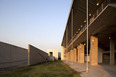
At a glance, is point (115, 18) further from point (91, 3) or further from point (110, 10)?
point (91, 3)

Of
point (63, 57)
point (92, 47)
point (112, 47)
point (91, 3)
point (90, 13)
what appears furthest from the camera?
point (63, 57)

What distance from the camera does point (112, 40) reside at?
2447 cm

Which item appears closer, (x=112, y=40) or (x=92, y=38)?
(x=92, y=38)

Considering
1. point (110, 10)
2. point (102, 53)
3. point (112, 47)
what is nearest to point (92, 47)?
point (112, 47)

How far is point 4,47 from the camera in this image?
72.3 ft

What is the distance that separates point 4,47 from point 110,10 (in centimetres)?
2255

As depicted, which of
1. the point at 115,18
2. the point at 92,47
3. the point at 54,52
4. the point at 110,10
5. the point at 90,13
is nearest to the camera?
the point at 110,10

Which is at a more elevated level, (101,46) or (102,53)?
(101,46)

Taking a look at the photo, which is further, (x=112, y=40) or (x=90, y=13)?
(x=112, y=40)

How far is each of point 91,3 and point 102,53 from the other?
1014 inches

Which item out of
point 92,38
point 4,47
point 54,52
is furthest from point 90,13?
point 54,52

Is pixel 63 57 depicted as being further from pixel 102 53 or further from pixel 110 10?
pixel 110 10

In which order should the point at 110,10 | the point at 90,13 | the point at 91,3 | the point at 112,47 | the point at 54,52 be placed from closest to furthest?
1. the point at 110,10
2. the point at 91,3
3. the point at 90,13
4. the point at 112,47
5. the point at 54,52

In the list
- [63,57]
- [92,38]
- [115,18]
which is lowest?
[63,57]
